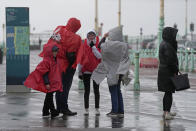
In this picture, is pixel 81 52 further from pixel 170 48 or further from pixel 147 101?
pixel 147 101

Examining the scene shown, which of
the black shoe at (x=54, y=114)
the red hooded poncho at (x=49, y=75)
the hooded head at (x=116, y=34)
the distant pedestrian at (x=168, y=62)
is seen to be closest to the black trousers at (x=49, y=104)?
the black shoe at (x=54, y=114)

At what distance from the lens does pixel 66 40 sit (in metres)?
10.8

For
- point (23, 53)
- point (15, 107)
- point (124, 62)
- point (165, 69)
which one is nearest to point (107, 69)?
point (124, 62)

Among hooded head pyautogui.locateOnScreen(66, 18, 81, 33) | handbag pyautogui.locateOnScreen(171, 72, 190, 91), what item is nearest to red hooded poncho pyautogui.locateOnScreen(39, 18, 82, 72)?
hooded head pyautogui.locateOnScreen(66, 18, 81, 33)

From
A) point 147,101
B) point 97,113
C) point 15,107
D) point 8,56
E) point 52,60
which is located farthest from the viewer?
point 8,56

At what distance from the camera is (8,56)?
585 inches

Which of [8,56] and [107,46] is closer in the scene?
[107,46]

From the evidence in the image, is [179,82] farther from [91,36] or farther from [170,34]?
[91,36]

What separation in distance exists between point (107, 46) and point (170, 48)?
1.20 meters

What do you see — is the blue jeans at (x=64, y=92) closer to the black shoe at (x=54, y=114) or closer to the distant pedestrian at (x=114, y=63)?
the black shoe at (x=54, y=114)

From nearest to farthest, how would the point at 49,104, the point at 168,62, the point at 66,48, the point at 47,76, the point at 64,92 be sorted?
the point at 47,76, the point at 168,62, the point at 49,104, the point at 66,48, the point at 64,92

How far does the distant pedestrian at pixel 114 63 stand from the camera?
35.7 feet

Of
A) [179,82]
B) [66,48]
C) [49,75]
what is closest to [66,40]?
[66,48]

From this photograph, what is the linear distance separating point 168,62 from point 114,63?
3.46 ft
